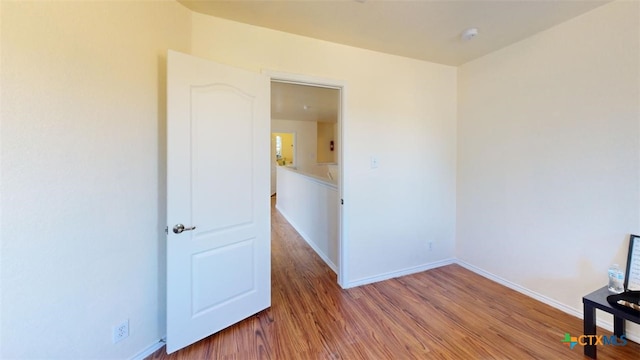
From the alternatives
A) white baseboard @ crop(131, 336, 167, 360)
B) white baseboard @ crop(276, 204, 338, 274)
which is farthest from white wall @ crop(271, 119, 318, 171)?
white baseboard @ crop(131, 336, 167, 360)

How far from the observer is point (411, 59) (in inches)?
Result: 106

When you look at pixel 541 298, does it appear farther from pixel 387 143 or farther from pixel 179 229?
pixel 179 229

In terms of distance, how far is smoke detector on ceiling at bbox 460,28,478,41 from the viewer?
2.08 meters

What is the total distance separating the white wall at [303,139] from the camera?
7.19 m

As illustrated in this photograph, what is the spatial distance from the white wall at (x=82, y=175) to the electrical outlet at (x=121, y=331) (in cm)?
3

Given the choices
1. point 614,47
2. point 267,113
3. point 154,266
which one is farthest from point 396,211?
point 154,266

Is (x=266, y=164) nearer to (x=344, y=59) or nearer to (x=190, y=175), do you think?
(x=190, y=175)

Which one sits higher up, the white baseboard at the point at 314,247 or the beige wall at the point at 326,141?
the beige wall at the point at 326,141

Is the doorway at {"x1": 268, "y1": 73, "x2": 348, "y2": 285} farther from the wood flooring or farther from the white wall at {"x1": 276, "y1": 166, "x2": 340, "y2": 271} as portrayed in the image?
the wood flooring

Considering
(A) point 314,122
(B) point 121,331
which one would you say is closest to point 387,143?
(B) point 121,331

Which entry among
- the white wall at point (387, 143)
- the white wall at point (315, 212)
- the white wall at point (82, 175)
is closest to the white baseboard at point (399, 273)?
the white wall at point (387, 143)

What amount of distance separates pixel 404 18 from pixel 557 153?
5.68 feet

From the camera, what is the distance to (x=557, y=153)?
210cm

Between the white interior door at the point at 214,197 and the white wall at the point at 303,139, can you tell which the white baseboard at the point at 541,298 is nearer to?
the white interior door at the point at 214,197
